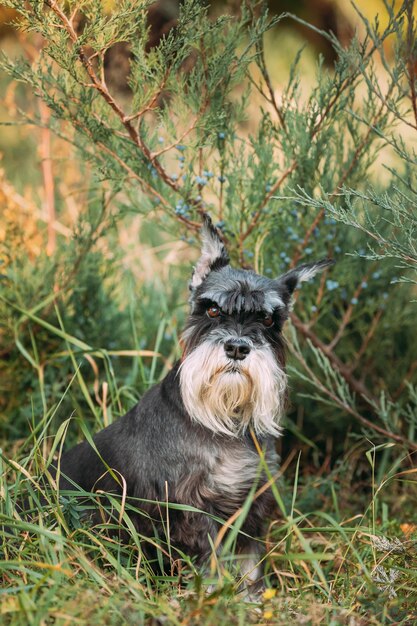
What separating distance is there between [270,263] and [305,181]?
59 cm

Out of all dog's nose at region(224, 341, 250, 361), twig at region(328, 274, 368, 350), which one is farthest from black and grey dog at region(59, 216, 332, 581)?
twig at region(328, 274, 368, 350)

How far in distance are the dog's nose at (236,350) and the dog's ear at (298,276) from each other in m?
0.52

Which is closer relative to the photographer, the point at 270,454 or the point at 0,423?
the point at 270,454

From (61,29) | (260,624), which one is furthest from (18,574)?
(61,29)

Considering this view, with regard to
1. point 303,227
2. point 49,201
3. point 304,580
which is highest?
point 303,227

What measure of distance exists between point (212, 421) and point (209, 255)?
0.82 metres

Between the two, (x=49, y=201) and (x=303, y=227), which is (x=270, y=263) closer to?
(x=303, y=227)

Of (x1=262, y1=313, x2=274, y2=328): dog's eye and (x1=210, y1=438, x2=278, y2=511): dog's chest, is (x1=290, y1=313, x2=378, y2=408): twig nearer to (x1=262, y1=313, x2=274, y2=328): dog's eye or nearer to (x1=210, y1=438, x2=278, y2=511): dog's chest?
(x1=262, y1=313, x2=274, y2=328): dog's eye

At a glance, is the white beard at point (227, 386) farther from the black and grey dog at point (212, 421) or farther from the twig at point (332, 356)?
the twig at point (332, 356)

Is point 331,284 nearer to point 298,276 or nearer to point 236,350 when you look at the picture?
point 298,276

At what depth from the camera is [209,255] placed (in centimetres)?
345

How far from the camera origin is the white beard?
3.01 meters

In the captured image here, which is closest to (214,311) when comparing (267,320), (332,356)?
(267,320)

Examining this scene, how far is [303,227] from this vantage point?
4375mm
